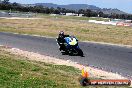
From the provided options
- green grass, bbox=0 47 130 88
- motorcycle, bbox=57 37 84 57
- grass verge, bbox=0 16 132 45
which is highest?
green grass, bbox=0 47 130 88

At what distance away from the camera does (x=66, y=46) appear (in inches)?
913

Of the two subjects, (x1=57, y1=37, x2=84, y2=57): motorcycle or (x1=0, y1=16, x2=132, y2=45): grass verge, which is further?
(x1=0, y1=16, x2=132, y2=45): grass verge

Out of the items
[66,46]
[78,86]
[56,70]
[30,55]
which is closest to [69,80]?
[78,86]

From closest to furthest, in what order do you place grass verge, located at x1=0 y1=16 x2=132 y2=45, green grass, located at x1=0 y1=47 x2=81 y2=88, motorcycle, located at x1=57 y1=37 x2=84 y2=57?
green grass, located at x1=0 y1=47 x2=81 y2=88
motorcycle, located at x1=57 y1=37 x2=84 y2=57
grass verge, located at x1=0 y1=16 x2=132 y2=45

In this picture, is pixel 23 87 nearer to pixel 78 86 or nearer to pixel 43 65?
pixel 78 86

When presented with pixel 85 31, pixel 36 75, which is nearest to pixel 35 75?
pixel 36 75

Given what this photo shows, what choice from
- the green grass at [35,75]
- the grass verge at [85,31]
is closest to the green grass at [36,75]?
the green grass at [35,75]

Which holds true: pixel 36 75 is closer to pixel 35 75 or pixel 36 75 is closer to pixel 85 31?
pixel 35 75

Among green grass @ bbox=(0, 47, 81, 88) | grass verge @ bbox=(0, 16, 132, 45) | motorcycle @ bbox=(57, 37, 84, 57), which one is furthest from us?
grass verge @ bbox=(0, 16, 132, 45)

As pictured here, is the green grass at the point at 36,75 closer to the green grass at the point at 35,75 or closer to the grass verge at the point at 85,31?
the green grass at the point at 35,75

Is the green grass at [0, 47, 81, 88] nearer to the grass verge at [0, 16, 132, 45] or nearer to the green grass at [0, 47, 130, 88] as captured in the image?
the green grass at [0, 47, 130, 88]

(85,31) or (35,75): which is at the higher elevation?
(35,75)

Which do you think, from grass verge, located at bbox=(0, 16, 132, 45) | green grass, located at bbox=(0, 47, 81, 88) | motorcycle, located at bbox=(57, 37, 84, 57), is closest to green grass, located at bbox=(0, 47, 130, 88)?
green grass, located at bbox=(0, 47, 81, 88)

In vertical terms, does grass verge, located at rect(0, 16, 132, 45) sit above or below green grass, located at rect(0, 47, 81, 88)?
below
